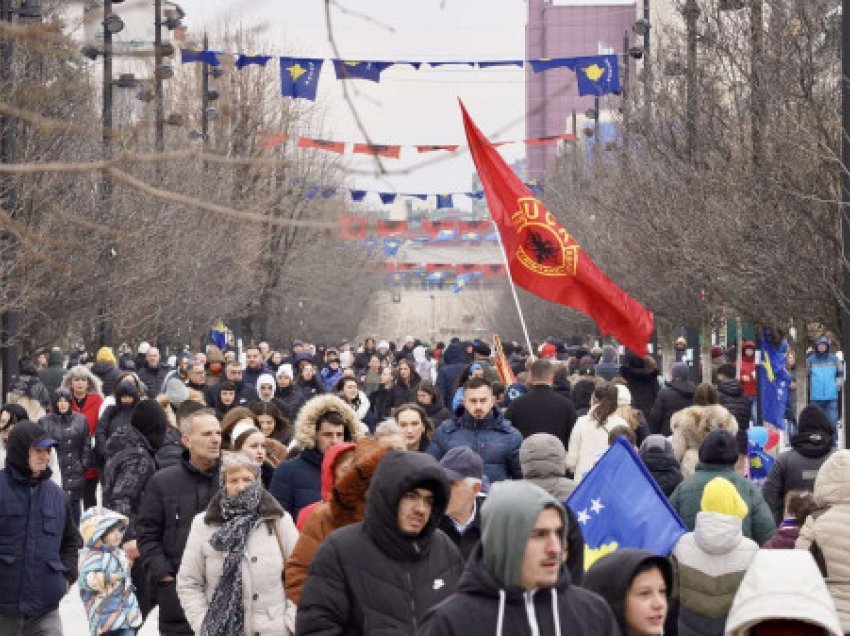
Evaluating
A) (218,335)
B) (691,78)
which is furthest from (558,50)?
(218,335)

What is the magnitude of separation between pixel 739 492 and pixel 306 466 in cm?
202

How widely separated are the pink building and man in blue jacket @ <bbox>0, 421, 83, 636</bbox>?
9.31ft

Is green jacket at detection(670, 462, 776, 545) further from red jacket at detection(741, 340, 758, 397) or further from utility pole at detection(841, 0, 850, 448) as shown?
red jacket at detection(741, 340, 758, 397)

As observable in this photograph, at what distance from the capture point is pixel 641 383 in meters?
22.2

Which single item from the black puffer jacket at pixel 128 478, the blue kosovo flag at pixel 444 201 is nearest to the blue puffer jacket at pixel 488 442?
the black puffer jacket at pixel 128 478

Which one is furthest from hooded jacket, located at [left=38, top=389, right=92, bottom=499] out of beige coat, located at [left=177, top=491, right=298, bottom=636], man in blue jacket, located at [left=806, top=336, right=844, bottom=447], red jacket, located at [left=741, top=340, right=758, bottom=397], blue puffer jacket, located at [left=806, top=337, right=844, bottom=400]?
red jacket, located at [left=741, top=340, right=758, bottom=397]

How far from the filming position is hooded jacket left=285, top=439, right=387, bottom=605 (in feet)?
24.4

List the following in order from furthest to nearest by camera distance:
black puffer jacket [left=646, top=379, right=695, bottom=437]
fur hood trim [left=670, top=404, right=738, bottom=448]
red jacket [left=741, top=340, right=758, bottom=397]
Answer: red jacket [left=741, top=340, right=758, bottom=397]
black puffer jacket [left=646, top=379, right=695, bottom=437]
fur hood trim [left=670, top=404, right=738, bottom=448]

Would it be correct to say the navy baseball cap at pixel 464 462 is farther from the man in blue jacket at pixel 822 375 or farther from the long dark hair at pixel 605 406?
the man in blue jacket at pixel 822 375

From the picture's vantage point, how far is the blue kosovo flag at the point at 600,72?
3059 cm

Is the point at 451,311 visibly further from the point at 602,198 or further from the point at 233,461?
the point at 233,461

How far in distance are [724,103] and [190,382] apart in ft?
25.5

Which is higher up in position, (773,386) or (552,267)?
(552,267)

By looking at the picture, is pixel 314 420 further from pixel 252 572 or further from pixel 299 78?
pixel 299 78
